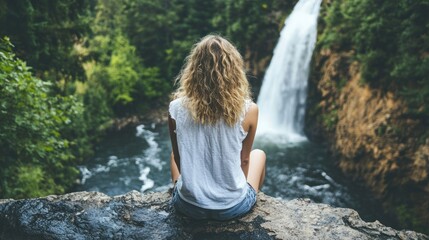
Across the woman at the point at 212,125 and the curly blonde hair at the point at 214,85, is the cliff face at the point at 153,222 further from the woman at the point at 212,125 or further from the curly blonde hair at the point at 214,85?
the curly blonde hair at the point at 214,85

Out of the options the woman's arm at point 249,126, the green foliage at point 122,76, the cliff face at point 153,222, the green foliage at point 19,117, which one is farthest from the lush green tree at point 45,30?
the green foliage at point 122,76

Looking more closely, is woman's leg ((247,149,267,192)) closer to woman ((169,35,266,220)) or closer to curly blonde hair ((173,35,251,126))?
woman ((169,35,266,220))

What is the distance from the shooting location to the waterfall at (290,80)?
51.7 feet

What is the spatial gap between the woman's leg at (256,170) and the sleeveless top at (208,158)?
0.55 m

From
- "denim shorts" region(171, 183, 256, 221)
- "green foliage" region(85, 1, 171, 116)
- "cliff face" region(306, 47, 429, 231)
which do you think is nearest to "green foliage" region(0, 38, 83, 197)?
"denim shorts" region(171, 183, 256, 221)

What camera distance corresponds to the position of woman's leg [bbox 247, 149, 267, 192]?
11.6 ft

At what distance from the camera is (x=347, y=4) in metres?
11.9

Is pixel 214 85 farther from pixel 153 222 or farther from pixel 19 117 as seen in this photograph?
pixel 19 117

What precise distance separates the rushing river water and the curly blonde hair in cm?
836

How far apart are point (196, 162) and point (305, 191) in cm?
897

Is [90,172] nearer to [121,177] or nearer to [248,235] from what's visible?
[121,177]

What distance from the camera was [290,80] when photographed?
16.2m

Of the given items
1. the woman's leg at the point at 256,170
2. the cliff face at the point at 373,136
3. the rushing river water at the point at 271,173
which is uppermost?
the woman's leg at the point at 256,170

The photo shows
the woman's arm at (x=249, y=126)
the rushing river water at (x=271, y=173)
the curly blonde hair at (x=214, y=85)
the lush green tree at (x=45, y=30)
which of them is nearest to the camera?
the curly blonde hair at (x=214, y=85)
